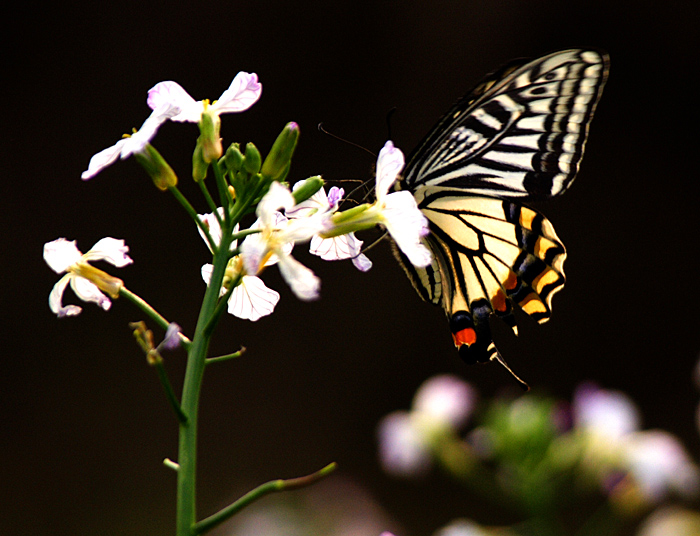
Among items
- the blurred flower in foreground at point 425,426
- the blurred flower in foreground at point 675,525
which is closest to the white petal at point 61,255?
the blurred flower in foreground at point 425,426

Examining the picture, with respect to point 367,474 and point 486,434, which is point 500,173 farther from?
point 367,474

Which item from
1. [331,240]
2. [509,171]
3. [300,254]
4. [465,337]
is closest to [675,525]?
[465,337]

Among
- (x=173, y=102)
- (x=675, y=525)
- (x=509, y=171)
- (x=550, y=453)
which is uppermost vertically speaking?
(x=173, y=102)

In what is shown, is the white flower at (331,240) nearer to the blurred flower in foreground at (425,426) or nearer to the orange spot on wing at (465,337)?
the orange spot on wing at (465,337)

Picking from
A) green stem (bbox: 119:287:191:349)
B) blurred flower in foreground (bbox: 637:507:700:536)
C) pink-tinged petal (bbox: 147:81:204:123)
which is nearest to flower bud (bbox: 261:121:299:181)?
pink-tinged petal (bbox: 147:81:204:123)

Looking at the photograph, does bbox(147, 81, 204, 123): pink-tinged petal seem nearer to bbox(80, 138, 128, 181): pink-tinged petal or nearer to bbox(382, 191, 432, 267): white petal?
bbox(80, 138, 128, 181): pink-tinged petal

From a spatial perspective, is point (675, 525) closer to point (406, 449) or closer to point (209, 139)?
point (406, 449)

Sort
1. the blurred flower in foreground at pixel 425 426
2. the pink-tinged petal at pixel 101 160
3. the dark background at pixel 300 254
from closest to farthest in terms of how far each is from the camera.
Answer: the pink-tinged petal at pixel 101 160 → the blurred flower in foreground at pixel 425 426 → the dark background at pixel 300 254
